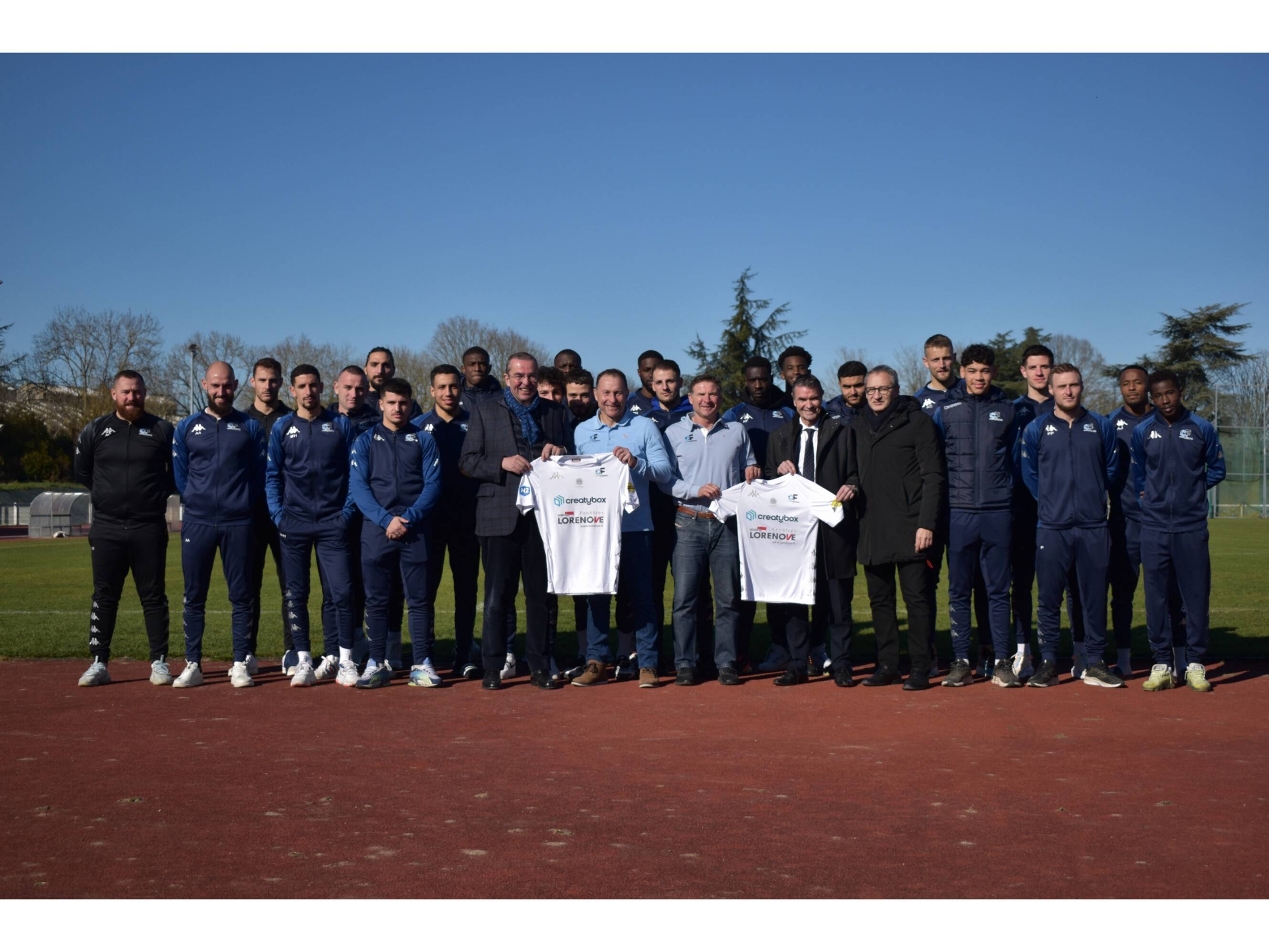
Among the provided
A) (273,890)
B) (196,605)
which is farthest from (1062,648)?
(273,890)

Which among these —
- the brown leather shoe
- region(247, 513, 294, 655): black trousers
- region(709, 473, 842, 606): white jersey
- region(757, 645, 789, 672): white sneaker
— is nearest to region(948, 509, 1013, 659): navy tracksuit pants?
region(709, 473, 842, 606): white jersey

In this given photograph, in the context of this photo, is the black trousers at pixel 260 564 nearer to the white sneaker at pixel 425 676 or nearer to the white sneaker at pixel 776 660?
the white sneaker at pixel 425 676

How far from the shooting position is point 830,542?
8.57 m

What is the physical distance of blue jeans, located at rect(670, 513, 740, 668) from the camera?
8.57 m

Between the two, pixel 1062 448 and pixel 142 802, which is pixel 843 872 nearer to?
pixel 142 802

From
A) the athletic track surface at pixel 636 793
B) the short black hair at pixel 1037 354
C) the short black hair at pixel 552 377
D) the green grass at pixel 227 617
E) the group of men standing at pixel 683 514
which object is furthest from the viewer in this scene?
the green grass at pixel 227 617

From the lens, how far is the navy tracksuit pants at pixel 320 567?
8.49 meters

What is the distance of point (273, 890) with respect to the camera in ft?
12.8

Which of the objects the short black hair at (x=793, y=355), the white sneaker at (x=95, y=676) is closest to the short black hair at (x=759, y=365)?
the short black hair at (x=793, y=355)

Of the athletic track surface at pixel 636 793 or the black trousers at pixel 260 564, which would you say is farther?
the black trousers at pixel 260 564

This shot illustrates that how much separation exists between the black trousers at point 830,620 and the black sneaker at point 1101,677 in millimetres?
1804

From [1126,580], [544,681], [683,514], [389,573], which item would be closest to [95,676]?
[389,573]

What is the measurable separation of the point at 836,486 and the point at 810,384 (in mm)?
821

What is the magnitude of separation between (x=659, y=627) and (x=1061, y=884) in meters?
5.10
